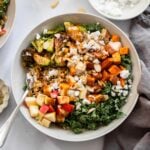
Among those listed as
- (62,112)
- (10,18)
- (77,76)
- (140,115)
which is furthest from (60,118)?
(10,18)

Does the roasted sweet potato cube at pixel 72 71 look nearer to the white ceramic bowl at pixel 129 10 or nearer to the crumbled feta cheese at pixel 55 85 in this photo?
the crumbled feta cheese at pixel 55 85

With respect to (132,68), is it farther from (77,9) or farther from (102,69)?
(77,9)

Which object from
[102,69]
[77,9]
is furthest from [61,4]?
[102,69]

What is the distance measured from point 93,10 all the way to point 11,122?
1.46 feet

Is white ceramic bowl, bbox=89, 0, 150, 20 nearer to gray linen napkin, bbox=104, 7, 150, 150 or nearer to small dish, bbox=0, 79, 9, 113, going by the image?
gray linen napkin, bbox=104, 7, 150, 150

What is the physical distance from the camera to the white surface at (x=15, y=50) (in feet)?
4.67

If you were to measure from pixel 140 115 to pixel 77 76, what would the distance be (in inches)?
8.4

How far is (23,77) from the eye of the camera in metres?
1.43

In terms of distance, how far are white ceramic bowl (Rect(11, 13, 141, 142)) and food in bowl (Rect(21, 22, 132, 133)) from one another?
0.01 metres

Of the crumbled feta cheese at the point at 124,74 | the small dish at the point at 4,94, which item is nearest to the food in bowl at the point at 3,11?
the small dish at the point at 4,94

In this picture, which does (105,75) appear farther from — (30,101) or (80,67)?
(30,101)

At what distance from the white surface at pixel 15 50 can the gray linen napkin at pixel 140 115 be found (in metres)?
0.04

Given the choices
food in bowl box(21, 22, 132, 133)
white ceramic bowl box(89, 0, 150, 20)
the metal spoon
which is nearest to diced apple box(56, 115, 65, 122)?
food in bowl box(21, 22, 132, 133)

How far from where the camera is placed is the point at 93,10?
4.94 feet
